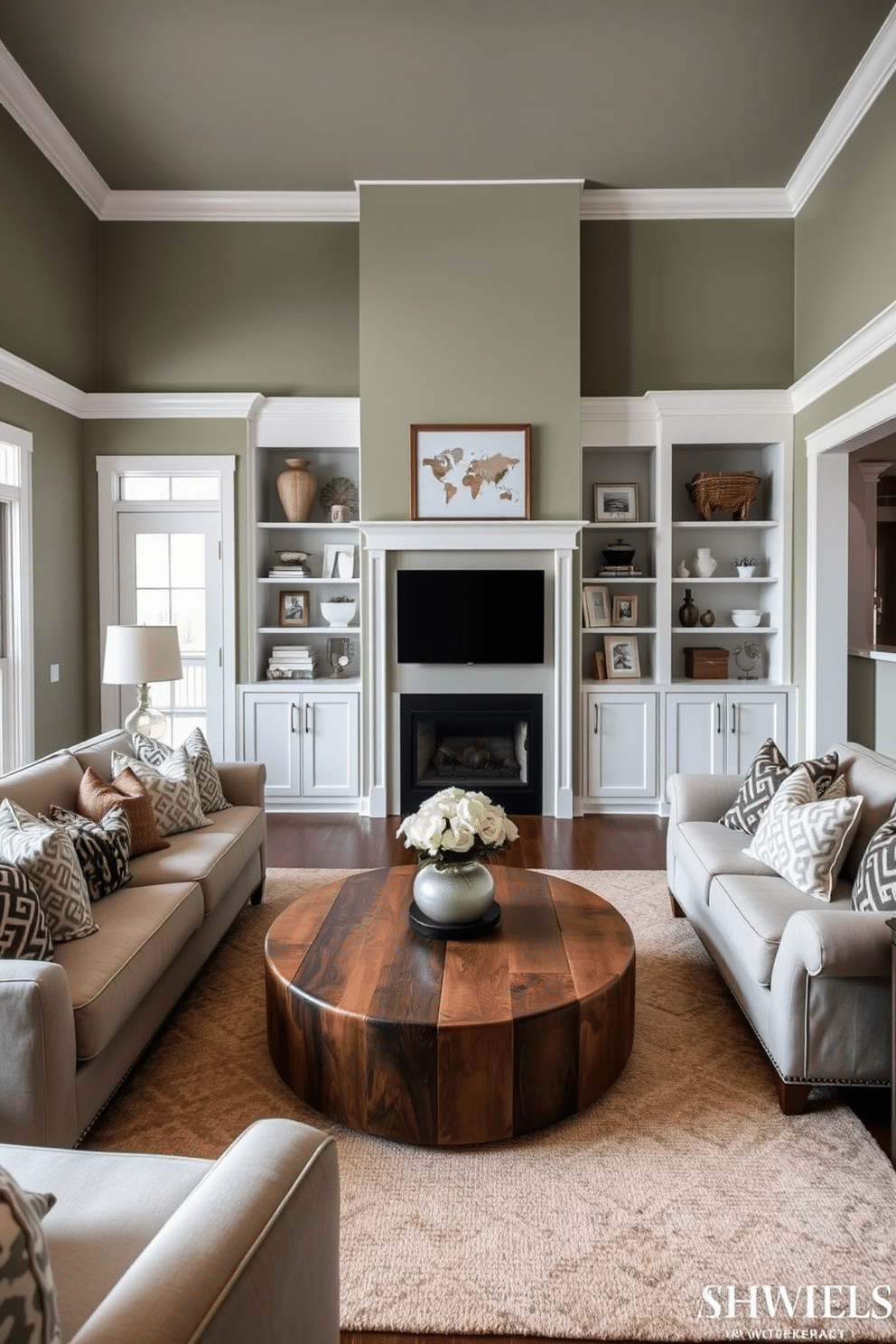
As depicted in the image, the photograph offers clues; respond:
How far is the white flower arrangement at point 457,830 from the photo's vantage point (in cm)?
251

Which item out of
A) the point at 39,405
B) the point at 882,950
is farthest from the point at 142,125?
the point at 882,950

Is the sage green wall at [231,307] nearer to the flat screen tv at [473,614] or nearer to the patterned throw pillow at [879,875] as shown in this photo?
the flat screen tv at [473,614]

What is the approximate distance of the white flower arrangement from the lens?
2.51 metres

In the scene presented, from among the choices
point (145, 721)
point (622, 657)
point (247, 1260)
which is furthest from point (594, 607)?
point (247, 1260)

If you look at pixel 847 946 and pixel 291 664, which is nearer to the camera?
pixel 847 946

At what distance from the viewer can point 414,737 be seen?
5555mm

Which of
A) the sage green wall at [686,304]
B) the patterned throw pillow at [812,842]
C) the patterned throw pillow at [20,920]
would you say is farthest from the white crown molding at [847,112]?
the patterned throw pillow at [20,920]

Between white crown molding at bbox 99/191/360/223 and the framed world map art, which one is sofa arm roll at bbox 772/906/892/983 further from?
white crown molding at bbox 99/191/360/223

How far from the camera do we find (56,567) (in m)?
5.25

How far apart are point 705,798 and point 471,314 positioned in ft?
11.0

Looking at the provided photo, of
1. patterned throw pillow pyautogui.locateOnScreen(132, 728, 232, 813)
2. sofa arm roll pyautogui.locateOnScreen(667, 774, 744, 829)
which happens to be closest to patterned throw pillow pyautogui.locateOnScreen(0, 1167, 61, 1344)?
patterned throw pillow pyautogui.locateOnScreen(132, 728, 232, 813)

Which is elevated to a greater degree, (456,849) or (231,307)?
(231,307)

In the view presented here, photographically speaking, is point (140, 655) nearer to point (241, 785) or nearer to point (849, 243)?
point (241, 785)

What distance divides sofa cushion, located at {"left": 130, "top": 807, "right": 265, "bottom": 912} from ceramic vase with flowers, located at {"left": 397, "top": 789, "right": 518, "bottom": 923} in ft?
2.68
